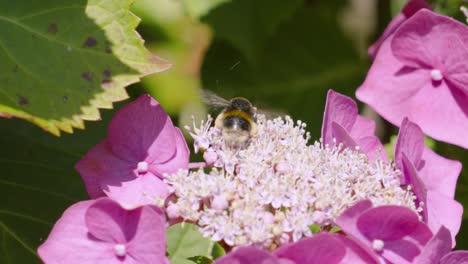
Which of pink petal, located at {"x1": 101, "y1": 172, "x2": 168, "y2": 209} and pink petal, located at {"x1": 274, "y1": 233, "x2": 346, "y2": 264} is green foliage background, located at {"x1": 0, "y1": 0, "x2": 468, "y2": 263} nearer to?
pink petal, located at {"x1": 101, "y1": 172, "x2": 168, "y2": 209}

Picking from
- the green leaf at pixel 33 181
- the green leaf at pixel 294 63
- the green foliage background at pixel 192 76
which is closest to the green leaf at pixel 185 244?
the green foliage background at pixel 192 76

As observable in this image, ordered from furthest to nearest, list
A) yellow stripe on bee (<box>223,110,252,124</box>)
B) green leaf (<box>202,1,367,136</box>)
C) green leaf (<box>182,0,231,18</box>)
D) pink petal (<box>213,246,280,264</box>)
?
green leaf (<box>202,1,367,136</box>) → green leaf (<box>182,0,231,18</box>) → yellow stripe on bee (<box>223,110,252,124</box>) → pink petal (<box>213,246,280,264</box>)

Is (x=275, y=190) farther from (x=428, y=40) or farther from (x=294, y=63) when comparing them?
(x=294, y=63)

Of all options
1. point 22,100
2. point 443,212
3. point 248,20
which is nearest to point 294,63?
point 248,20

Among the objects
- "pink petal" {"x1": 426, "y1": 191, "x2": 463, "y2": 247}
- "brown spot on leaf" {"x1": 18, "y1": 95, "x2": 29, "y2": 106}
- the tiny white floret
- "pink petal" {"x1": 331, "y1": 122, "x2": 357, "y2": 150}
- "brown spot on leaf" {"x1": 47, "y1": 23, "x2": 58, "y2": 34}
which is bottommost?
"pink petal" {"x1": 426, "y1": 191, "x2": 463, "y2": 247}

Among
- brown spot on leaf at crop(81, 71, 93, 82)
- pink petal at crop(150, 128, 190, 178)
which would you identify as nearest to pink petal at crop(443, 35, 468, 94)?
pink petal at crop(150, 128, 190, 178)

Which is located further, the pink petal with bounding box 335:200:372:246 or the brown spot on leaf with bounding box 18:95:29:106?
the brown spot on leaf with bounding box 18:95:29:106
